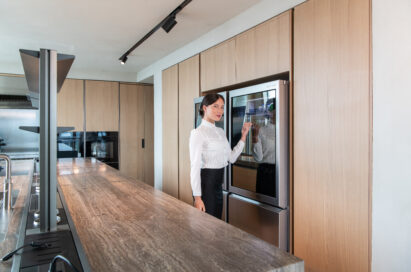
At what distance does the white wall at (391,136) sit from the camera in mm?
1608

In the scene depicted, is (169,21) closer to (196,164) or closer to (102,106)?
(196,164)

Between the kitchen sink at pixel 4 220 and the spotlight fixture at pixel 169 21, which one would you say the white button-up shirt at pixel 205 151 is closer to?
the kitchen sink at pixel 4 220

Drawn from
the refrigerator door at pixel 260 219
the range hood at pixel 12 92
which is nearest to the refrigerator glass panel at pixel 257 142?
the refrigerator door at pixel 260 219

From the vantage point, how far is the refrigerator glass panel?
7.71 feet

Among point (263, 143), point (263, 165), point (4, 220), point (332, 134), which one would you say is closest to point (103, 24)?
point (263, 143)

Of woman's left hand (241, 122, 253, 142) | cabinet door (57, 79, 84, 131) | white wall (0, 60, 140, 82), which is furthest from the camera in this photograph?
cabinet door (57, 79, 84, 131)

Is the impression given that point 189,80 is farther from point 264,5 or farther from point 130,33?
point 264,5

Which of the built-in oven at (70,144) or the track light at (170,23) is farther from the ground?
the track light at (170,23)

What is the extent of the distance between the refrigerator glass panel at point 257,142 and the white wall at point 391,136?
0.76 metres

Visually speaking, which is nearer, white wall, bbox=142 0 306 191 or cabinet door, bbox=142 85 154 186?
white wall, bbox=142 0 306 191

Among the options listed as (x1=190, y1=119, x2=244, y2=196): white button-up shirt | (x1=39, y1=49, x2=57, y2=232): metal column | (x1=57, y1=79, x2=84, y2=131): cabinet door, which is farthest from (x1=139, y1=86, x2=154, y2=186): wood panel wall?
(x1=39, y1=49, x2=57, y2=232): metal column

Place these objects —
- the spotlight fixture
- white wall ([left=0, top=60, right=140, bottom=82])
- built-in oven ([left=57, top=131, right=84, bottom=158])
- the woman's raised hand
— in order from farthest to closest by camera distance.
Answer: built-in oven ([left=57, top=131, right=84, bottom=158]) < white wall ([left=0, top=60, right=140, bottom=82]) < the spotlight fixture < the woman's raised hand

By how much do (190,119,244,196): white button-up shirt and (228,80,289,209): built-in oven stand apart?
36 cm

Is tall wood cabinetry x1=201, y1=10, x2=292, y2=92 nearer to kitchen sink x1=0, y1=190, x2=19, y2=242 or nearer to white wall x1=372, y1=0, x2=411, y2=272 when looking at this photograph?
white wall x1=372, y1=0, x2=411, y2=272
